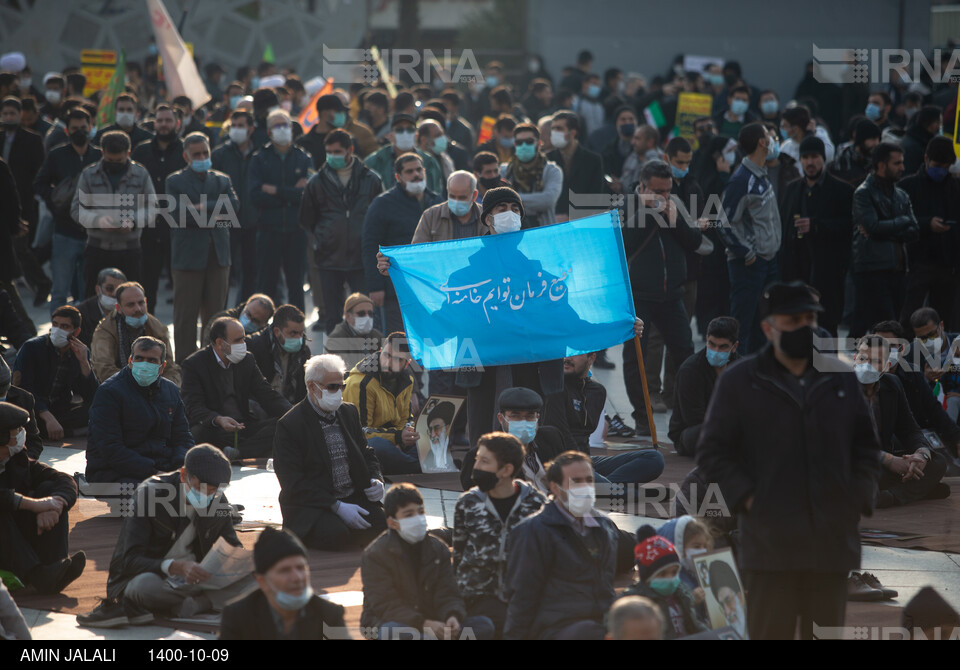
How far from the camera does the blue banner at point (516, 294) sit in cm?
965

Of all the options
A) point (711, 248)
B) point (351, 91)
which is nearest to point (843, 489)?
point (711, 248)

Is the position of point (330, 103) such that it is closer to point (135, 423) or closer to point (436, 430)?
point (436, 430)

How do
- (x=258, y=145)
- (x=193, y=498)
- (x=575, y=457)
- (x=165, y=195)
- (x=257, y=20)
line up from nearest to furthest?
(x=575, y=457), (x=193, y=498), (x=165, y=195), (x=258, y=145), (x=257, y=20)

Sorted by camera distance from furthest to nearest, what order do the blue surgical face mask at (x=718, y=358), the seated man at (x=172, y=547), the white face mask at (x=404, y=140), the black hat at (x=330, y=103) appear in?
the black hat at (x=330, y=103) → the white face mask at (x=404, y=140) → the blue surgical face mask at (x=718, y=358) → the seated man at (x=172, y=547)

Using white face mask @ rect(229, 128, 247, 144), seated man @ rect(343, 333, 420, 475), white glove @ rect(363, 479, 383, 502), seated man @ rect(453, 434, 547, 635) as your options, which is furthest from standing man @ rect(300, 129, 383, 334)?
seated man @ rect(453, 434, 547, 635)

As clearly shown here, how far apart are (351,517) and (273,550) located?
2.96 m

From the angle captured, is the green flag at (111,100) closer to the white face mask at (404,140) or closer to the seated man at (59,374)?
the white face mask at (404,140)

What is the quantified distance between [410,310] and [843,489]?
4.94 metres

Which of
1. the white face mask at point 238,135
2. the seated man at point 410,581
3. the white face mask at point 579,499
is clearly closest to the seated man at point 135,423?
the seated man at point 410,581

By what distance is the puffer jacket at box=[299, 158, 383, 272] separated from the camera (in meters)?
13.2

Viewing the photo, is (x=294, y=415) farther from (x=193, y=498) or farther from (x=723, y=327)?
(x=723, y=327)

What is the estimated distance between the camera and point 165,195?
13.4 m

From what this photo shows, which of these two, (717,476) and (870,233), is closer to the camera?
(717,476)

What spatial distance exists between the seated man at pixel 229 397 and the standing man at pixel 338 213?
254 centimetres
